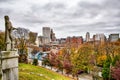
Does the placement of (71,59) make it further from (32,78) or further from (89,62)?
(32,78)

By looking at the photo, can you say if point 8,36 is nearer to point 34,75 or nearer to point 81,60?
point 34,75

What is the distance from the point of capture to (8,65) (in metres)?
11.4

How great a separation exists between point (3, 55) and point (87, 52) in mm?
33888

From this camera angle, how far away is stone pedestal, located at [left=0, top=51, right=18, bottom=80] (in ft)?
36.7

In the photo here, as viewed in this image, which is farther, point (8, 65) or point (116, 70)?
point (116, 70)

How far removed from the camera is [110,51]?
53.9 metres

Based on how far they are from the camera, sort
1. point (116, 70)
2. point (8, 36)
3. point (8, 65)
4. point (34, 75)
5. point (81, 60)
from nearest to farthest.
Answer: point (8, 65), point (8, 36), point (34, 75), point (116, 70), point (81, 60)

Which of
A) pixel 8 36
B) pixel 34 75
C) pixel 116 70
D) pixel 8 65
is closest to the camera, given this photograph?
pixel 8 65

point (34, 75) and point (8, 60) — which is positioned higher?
point (8, 60)

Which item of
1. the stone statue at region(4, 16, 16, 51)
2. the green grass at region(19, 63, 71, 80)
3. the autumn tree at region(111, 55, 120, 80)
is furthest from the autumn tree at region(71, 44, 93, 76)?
the stone statue at region(4, 16, 16, 51)

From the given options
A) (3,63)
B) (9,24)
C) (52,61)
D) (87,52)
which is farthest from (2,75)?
(52,61)

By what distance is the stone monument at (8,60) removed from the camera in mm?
11219

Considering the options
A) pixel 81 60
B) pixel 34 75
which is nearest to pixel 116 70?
pixel 81 60

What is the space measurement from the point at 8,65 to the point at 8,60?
0.29 meters
